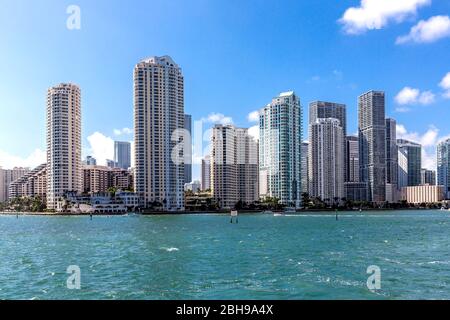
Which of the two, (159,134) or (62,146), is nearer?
(62,146)

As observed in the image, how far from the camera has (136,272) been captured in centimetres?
1305

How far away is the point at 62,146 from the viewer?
6725 centimetres

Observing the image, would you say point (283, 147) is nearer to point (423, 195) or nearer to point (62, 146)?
point (423, 195)

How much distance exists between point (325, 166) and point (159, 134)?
115ft

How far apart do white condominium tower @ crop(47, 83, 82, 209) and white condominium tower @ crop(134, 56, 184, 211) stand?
1007 centimetres

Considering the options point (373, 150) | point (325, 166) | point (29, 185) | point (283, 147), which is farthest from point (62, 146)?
point (325, 166)

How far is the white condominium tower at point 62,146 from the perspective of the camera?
5881 centimetres

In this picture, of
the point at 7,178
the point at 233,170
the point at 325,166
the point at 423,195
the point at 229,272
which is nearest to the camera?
the point at 229,272

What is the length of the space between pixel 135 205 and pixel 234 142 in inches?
825

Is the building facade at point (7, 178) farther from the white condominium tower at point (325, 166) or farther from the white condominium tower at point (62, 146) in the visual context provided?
the white condominium tower at point (325, 166)

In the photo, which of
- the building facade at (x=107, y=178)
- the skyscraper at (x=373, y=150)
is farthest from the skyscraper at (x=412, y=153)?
the building facade at (x=107, y=178)

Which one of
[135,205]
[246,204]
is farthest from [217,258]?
[246,204]

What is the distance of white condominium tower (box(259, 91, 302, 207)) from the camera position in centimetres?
8300
